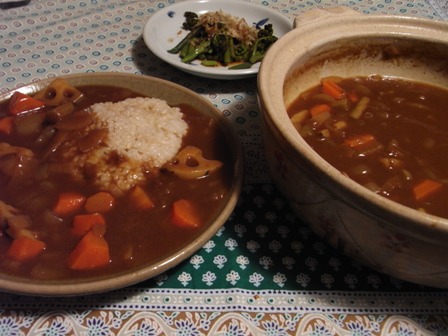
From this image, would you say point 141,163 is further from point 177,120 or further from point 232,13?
point 232,13

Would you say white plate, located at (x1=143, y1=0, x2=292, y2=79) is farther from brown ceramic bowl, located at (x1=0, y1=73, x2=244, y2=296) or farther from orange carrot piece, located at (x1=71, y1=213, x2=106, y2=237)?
orange carrot piece, located at (x1=71, y1=213, x2=106, y2=237)

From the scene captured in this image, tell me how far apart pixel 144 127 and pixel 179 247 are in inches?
20.3

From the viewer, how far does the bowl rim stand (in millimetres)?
836

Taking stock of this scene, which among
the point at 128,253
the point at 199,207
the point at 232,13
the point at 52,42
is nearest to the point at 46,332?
the point at 128,253

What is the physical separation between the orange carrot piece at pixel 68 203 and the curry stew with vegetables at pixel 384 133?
2.12 feet

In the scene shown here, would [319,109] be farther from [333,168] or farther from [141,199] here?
[141,199]

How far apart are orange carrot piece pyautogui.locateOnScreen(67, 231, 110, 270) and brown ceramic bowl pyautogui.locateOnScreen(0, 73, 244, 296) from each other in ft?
0.19

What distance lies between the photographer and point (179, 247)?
3.45 feet

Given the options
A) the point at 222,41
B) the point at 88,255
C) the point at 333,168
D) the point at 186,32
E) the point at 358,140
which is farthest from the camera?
the point at 186,32

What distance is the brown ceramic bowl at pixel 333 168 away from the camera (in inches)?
34.2

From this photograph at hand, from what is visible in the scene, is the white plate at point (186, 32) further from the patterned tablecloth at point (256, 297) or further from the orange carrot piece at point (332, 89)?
the patterned tablecloth at point (256, 297)

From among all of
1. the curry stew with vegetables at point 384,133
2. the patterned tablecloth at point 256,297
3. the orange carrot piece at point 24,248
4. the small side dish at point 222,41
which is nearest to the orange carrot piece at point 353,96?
the curry stew with vegetables at point 384,133

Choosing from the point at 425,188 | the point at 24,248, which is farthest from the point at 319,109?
the point at 24,248

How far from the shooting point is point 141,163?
4.29 ft
